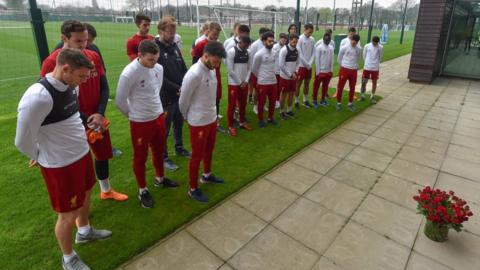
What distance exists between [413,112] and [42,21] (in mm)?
8493

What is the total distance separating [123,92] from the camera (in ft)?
10.4

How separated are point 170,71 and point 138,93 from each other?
116 cm

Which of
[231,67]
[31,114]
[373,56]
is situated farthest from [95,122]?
[373,56]

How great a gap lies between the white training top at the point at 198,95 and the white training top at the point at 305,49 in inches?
176

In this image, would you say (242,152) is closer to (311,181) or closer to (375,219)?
(311,181)

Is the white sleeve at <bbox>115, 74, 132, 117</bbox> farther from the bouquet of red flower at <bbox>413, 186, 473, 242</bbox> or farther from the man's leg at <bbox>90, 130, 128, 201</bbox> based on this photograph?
A: the bouquet of red flower at <bbox>413, 186, 473, 242</bbox>

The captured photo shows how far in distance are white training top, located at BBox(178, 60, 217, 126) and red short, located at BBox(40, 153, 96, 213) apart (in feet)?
4.12

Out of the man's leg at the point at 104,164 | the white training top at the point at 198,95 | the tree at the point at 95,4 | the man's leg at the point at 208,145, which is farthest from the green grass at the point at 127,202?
the tree at the point at 95,4

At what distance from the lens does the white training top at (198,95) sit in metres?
3.28

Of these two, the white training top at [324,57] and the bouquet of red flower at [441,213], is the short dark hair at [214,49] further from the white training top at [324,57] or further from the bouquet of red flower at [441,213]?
the white training top at [324,57]

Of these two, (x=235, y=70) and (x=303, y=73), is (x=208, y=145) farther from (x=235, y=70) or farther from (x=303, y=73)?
(x=303, y=73)

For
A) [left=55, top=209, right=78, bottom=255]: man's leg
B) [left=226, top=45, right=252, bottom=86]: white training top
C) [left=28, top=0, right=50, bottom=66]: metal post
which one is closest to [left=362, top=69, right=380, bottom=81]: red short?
[left=226, top=45, right=252, bottom=86]: white training top

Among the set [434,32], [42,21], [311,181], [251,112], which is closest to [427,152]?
[311,181]

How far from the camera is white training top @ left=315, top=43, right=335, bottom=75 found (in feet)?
24.1
